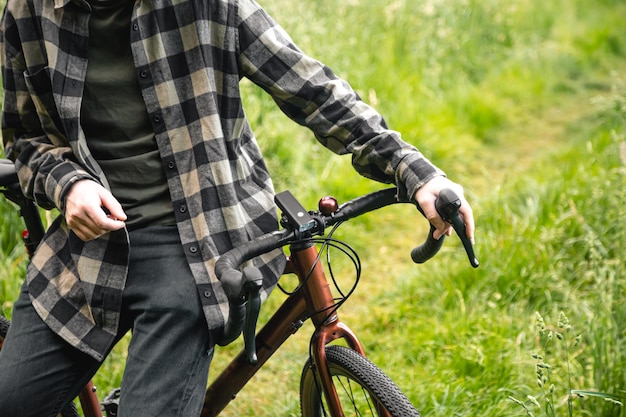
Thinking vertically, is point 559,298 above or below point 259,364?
below

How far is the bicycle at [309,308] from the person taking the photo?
166 cm

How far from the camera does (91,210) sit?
1802 millimetres

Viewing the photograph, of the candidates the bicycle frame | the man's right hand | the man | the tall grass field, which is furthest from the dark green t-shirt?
the tall grass field

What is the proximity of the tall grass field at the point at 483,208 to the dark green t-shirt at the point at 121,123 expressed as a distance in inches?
47.4

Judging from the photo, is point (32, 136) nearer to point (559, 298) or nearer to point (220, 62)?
point (220, 62)

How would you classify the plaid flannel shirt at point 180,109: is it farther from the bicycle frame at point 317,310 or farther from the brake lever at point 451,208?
the brake lever at point 451,208

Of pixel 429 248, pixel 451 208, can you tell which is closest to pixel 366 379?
pixel 429 248

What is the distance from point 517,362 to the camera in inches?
120

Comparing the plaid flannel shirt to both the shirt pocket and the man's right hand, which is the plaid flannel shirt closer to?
the shirt pocket

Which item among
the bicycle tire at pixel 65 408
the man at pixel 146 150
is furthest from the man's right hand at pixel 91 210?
the bicycle tire at pixel 65 408

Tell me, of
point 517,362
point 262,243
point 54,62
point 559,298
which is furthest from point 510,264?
point 54,62

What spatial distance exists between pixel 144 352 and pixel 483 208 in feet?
9.27

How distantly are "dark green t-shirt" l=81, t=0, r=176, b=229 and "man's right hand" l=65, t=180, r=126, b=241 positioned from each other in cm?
20

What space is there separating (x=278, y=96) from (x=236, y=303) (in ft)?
2.40
